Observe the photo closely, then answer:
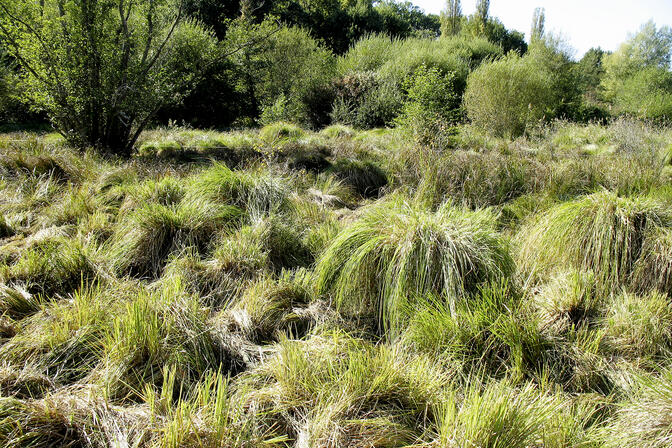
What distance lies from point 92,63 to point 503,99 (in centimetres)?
900

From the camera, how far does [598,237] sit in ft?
9.13

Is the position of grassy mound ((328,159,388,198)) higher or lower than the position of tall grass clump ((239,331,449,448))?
higher

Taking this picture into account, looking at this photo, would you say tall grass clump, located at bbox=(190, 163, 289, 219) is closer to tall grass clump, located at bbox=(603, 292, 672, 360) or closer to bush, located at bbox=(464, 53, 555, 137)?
tall grass clump, located at bbox=(603, 292, 672, 360)

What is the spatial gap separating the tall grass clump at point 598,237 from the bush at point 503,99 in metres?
7.36

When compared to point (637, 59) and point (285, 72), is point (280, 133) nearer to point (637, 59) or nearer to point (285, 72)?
point (285, 72)

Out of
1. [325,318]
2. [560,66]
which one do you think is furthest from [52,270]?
[560,66]

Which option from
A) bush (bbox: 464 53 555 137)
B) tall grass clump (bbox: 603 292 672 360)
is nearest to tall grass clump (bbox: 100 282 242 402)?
tall grass clump (bbox: 603 292 672 360)

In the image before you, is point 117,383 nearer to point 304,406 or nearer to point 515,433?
point 304,406

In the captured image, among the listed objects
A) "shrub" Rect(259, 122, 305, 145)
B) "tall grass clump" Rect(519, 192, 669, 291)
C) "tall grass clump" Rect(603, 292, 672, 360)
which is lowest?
"tall grass clump" Rect(603, 292, 672, 360)

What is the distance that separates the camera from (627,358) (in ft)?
7.13

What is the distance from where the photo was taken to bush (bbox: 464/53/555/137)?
10172 millimetres

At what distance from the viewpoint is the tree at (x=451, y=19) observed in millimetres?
26645

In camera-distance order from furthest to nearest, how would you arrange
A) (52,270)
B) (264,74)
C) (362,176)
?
(264,74) < (362,176) < (52,270)

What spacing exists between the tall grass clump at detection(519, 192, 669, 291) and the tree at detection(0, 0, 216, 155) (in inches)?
223
